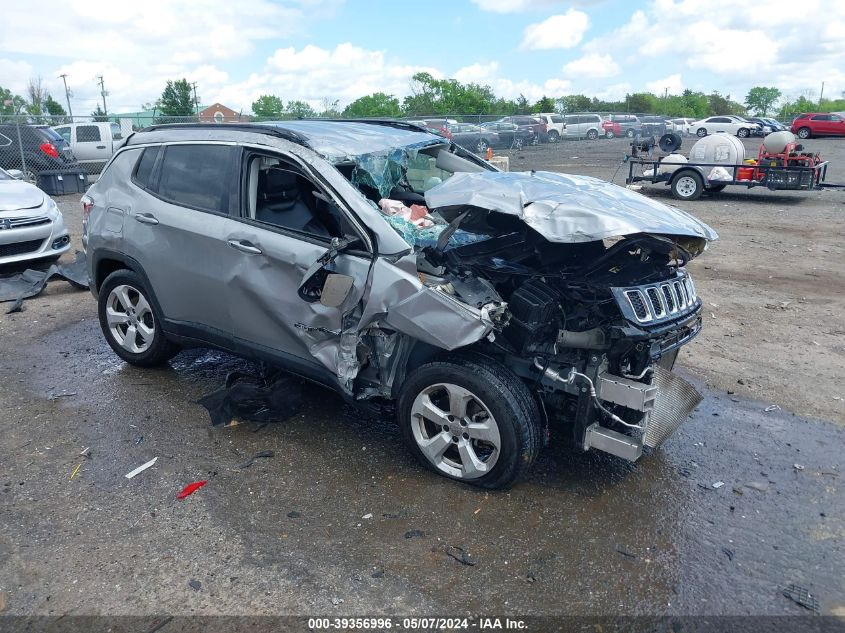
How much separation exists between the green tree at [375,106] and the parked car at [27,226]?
4759cm

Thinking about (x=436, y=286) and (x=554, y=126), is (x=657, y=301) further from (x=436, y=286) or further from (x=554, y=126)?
(x=554, y=126)

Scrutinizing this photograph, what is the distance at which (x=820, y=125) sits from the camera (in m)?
39.9

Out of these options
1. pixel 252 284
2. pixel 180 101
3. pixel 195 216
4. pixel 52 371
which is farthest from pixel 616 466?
pixel 180 101

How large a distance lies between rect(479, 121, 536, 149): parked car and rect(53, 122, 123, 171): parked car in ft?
51.6

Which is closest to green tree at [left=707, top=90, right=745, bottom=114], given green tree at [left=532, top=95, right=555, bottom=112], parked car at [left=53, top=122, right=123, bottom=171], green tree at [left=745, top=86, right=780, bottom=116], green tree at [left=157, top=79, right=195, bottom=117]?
green tree at [left=745, top=86, right=780, bottom=116]

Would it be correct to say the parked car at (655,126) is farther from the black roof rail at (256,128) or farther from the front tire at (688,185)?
the black roof rail at (256,128)

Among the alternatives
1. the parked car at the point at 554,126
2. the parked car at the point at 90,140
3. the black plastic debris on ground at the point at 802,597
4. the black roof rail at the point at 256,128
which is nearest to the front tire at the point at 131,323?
the black roof rail at the point at 256,128

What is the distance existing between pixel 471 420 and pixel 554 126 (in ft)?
117

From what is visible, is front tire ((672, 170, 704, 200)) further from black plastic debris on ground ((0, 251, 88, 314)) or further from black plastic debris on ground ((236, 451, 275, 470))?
black plastic debris on ground ((236, 451, 275, 470))

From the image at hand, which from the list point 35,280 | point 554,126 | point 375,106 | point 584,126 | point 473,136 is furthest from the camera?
point 375,106

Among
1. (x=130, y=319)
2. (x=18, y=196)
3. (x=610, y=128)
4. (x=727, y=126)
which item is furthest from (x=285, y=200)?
(x=727, y=126)

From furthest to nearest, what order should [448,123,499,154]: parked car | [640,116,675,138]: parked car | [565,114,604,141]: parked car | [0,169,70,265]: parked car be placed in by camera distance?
1. [640,116,675,138]: parked car
2. [565,114,604,141]: parked car
3. [448,123,499,154]: parked car
4. [0,169,70,265]: parked car

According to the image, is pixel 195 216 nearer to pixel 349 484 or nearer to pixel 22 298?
pixel 349 484

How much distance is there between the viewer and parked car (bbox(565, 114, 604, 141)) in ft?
126
